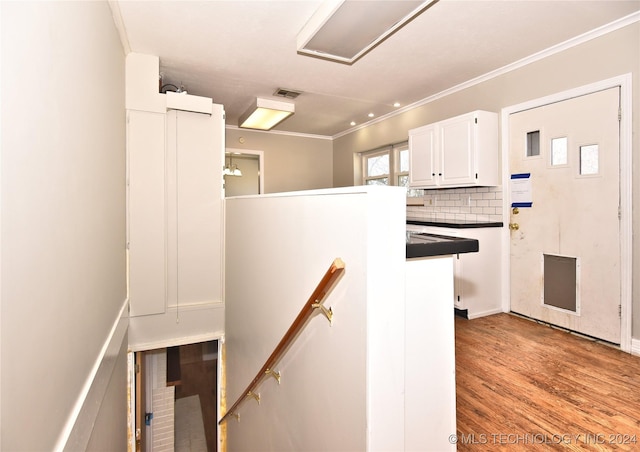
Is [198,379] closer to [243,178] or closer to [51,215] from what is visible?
[243,178]

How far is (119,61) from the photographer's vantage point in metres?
2.89

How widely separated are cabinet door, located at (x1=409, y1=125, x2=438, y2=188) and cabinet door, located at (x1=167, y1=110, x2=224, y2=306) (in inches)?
103

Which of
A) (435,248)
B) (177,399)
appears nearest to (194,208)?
(435,248)

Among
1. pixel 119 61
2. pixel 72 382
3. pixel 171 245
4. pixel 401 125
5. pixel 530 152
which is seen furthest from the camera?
pixel 401 125

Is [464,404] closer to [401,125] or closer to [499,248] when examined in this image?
[499,248]

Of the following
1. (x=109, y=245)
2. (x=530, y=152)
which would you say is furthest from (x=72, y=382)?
(x=530, y=152)

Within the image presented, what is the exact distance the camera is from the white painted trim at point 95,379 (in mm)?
1385

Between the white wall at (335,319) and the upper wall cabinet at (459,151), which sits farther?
the upper wall cabinet at (459,151)

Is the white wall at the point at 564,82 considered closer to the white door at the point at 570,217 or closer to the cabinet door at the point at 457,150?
the white door at the point at 570,217

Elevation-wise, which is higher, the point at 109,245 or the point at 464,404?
the point at 109,245

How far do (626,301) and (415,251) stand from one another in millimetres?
2757

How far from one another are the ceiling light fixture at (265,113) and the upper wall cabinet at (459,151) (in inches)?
72.5

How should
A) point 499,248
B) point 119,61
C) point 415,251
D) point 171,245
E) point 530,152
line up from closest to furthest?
point 415,251
point 119,61
point 171,245
point 530,152
point 499,248

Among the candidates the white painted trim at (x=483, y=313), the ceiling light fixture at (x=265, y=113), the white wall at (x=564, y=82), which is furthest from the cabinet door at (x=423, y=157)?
the ceiling light fixture at (x=265, y=113)
